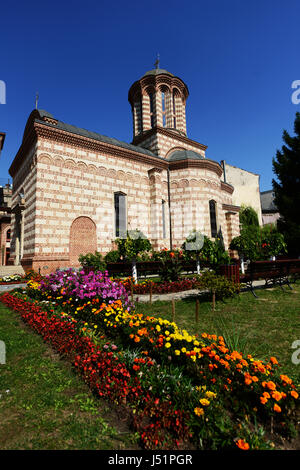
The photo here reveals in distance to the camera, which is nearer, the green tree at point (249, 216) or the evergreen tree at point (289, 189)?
the evergreen tree at point (289, 189)

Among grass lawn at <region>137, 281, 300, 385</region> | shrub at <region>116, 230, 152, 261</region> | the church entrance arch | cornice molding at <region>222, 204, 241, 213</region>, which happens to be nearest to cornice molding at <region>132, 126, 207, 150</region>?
cornice molding at <region>222, 204, 241, 213</region>

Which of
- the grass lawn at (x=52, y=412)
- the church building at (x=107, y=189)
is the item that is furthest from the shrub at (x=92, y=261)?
the grass lawn at (x=52, y=412)

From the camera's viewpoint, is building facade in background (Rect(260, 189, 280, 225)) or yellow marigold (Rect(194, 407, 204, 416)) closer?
yellow marigold (Rect(194, 407, 204, 416))

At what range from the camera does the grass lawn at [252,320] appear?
3957 mm

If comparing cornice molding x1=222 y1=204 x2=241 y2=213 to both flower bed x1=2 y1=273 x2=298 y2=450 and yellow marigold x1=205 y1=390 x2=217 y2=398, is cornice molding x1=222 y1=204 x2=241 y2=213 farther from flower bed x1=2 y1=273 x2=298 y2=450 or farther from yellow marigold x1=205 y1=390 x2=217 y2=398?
yellow marigold x1=205 y1=390 x2=217 y2=398

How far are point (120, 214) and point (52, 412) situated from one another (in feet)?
50.1

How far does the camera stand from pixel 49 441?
7.16ft

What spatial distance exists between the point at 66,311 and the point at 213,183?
17.2 meters

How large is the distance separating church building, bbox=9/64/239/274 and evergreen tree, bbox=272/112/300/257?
178 inches

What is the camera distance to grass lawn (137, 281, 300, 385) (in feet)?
13.0

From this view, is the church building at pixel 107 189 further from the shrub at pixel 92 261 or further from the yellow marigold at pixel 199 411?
the yellow marigold at pixel 199 411

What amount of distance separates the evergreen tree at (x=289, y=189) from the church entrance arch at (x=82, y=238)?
52.3 feet

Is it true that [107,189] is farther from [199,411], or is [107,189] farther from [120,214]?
[199,411]

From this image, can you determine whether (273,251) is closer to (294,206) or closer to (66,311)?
(294,206)
